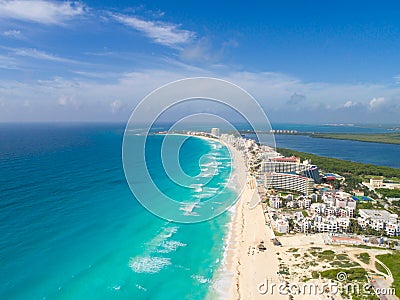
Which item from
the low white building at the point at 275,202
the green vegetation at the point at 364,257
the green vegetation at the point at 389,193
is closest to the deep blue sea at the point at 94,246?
the low white building at the point at 275,202

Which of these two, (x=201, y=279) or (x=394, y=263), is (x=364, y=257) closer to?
(x=394, y=263)

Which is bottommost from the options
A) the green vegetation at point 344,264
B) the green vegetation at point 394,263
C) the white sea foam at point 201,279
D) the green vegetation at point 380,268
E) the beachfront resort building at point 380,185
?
the white sea foam at point 201,279

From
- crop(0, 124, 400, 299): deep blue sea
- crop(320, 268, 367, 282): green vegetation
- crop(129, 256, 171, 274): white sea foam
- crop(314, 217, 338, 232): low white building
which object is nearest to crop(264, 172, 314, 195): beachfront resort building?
crop(314, 217, 338, 232): low white building

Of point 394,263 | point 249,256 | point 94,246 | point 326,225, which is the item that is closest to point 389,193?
point 326,225

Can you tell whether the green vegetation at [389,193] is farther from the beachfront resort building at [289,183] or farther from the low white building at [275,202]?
the low white building at [275,202]

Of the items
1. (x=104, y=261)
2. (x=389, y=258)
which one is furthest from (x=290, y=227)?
(x=104, y=261)
